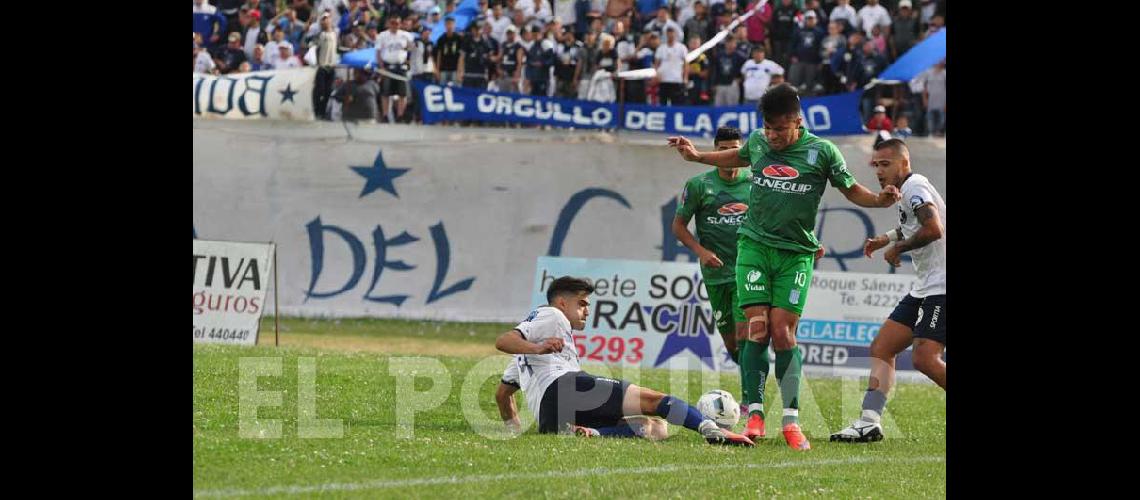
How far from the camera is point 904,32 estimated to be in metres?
24.5

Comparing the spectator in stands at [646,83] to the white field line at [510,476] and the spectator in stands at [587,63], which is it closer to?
the spectator in stands at [587,63]

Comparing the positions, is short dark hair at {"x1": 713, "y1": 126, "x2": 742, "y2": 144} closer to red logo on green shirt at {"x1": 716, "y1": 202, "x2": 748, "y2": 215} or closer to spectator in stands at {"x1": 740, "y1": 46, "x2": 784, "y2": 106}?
red logo on green shirt at {"x1": 716, "y1": 202, "x2": 748, "y2": 215}

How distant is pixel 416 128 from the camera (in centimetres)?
2511

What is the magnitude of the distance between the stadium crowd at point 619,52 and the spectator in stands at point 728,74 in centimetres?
2

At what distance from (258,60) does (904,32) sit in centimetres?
1182

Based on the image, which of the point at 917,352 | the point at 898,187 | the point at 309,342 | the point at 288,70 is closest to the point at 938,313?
the point at 917,352

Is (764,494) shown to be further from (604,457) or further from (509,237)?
(509,237)

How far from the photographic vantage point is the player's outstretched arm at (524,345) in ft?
31.8

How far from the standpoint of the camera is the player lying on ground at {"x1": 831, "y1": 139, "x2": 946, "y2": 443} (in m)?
9.96

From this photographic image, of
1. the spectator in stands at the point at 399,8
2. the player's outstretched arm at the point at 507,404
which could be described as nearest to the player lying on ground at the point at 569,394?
the player's outstretched arm at the point at 507,404

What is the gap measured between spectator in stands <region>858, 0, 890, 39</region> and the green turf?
43.0ft

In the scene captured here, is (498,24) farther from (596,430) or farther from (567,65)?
(596,430)

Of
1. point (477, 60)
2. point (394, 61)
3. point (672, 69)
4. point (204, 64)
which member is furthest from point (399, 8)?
point (672, 69)
